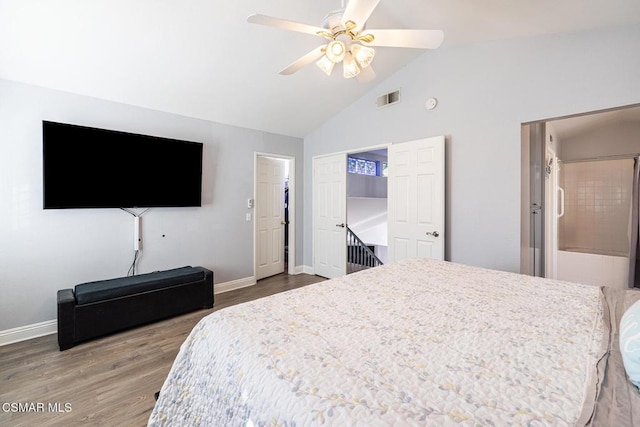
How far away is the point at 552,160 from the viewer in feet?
12.0

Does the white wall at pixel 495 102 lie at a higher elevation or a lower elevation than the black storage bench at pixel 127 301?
higher

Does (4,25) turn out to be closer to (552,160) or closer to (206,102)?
(206,102)

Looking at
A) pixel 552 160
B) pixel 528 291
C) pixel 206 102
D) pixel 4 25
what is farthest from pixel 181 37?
pixel 552 160

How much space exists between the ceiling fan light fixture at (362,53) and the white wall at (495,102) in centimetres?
134

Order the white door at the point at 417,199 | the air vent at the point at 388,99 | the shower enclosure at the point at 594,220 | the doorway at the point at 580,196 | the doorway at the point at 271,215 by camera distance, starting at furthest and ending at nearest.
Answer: the doorway at the point at 271,215
the shower enclosure at the point at 594,220
the air vent at the point at 388,99
the doorway at the point at 580,196
the white door at the point at 417,199

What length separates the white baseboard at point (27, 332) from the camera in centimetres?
247

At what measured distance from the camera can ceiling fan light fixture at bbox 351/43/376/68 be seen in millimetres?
1962

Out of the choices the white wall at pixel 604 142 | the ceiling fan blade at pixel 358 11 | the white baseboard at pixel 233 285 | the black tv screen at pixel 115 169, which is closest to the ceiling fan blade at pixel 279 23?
the ceiling fan blade at pixel 358 11

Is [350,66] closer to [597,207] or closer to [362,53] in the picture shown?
[362,53]

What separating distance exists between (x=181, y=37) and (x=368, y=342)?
2853 mm

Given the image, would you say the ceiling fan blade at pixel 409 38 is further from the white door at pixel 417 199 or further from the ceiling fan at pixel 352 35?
the white door at pixel 417 199

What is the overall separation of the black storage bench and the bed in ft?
6.25

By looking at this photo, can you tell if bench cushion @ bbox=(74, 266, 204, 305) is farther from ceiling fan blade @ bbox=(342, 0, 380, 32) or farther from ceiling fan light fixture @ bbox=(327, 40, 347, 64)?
ceiling fan blade @ bbox=(342, 0, 380, 32)

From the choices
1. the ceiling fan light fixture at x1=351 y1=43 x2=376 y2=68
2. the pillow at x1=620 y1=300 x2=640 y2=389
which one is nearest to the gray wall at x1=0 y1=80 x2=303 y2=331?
the ceiling fan light fixture at x1=351 y1=43 x2=376 y2=68
